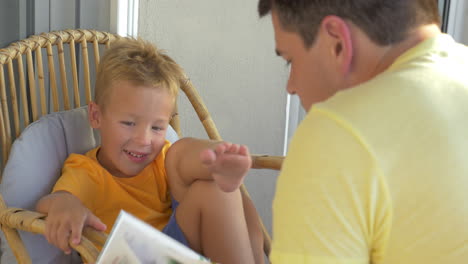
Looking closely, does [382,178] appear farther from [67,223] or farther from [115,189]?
[115,189]

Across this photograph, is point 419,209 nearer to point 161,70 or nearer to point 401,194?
point 401,194

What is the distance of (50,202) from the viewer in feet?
3.88

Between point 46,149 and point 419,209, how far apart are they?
3.11 ft

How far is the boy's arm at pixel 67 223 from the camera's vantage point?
101cm

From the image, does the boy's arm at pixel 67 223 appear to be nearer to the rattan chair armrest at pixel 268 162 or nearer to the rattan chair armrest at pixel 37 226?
the rattan chair armrest at pixel 37 226

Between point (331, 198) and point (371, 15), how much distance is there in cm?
24

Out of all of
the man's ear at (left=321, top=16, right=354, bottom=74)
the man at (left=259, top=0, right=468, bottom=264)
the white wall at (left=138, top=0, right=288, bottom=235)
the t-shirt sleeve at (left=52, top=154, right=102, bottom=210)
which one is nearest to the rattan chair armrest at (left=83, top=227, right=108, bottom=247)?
the t-shirt sleeve at (left=52, top=154, right=102, bottom=210)

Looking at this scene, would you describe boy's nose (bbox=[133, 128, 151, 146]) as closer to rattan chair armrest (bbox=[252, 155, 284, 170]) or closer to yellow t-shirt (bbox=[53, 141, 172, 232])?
yellow t-shirt (bbox=[53, 141, 172, 232])

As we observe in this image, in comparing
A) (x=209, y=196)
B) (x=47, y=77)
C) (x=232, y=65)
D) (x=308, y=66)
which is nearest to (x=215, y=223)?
(x=209, y=196)

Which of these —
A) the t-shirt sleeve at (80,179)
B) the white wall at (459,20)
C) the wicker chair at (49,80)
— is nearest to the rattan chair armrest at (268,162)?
the wicker chair at (49,80)

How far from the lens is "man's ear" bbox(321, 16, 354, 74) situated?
72cm

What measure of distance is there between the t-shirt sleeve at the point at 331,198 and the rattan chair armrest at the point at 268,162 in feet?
1.99

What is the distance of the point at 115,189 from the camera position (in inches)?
54.1

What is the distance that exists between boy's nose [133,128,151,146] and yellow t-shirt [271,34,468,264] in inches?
28.3
